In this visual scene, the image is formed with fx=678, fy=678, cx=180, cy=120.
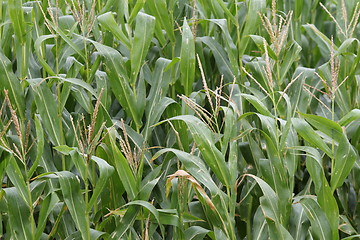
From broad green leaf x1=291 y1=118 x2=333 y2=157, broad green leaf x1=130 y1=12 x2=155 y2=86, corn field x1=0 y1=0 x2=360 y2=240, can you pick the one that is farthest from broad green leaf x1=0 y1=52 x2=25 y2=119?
broad green leaf x1=291 y1=118 x2=333 y2=157

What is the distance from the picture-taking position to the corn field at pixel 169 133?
2242 millimetres

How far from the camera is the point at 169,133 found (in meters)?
2.64

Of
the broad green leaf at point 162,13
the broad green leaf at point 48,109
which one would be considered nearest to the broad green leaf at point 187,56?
the broad green leaf at point 162,13

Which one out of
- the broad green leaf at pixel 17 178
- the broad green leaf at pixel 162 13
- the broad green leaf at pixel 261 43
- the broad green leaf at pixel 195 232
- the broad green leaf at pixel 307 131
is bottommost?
the broad green leaf at pixel 195 232

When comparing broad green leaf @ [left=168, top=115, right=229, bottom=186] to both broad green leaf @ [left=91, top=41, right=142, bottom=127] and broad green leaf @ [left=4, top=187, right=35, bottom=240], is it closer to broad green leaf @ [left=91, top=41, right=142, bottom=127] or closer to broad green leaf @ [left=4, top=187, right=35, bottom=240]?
broad green leaf @ [left=91, top=41, right=142, bottom=127]

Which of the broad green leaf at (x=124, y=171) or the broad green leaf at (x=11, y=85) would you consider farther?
the broad green leaf at (x=11, y=85)

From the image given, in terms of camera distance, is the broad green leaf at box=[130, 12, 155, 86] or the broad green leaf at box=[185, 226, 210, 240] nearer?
the broad green leaf at box=[185, 226, 210, 240]

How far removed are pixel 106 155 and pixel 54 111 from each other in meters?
0.30

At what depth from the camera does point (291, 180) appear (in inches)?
91.0

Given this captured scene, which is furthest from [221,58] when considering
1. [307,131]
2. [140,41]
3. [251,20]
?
[307,131]

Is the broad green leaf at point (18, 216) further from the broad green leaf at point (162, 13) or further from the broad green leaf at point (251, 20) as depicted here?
the broad green leaf at point (251, 20)

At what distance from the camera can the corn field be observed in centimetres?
224

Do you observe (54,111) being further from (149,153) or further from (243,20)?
(243,20)

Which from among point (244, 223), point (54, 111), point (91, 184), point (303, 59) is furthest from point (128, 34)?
point (303, 59)
